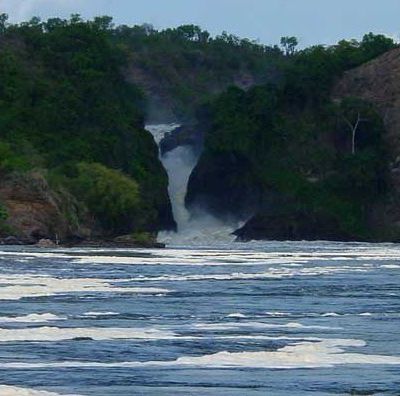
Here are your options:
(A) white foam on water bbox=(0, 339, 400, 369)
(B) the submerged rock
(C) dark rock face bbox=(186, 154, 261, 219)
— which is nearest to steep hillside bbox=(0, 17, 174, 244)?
(C) dark rock face bbox=(186, 154, 261, 219)

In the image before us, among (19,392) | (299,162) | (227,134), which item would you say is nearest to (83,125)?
(227,134)

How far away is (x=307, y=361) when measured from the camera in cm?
2917

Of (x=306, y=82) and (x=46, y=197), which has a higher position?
(x=306, y=82)

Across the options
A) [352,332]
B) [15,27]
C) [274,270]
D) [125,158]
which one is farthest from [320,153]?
[352,332]

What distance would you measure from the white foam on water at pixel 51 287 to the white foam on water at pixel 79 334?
9.84m

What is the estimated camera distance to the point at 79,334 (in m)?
33.8

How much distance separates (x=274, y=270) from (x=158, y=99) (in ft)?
434

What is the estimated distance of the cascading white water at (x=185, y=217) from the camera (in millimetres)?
145500

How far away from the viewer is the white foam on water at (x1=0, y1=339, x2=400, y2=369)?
28656mm

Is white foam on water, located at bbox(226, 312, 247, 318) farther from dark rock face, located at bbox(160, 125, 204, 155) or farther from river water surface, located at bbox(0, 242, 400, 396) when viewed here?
dark rock face, located at bbox(160, 125, 204, 155)

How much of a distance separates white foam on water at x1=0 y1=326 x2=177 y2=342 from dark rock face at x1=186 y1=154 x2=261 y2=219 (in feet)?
386

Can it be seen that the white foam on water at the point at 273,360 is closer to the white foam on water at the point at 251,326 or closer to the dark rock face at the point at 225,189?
the white foam on water at the point at 251,326

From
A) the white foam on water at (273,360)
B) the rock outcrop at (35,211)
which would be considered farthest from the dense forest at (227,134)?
the white foam on water at (273,360)

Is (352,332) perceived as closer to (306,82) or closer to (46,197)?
(46,197)
